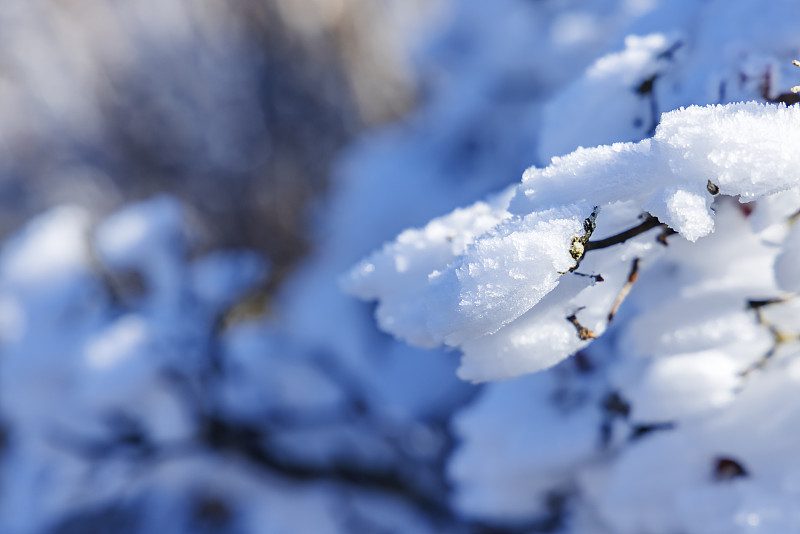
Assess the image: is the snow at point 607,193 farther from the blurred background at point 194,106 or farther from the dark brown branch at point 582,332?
the blurred background at point 194,106

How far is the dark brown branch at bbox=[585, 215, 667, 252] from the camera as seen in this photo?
12.4 inches

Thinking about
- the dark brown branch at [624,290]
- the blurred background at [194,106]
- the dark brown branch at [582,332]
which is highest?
the blurred background at [194,106]

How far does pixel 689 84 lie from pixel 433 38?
2.76 feet

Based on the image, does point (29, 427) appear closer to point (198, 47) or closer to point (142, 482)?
point (142, 482)

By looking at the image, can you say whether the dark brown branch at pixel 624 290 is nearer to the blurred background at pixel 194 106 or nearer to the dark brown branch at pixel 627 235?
the dark brown branch at pixel 627 235

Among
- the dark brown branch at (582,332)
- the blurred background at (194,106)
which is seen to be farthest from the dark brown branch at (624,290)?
the blurred background at (194,106)

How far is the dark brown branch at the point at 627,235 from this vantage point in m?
0.31

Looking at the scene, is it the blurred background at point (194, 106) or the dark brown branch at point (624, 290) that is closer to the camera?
the dark brown branch at point (624, 290)

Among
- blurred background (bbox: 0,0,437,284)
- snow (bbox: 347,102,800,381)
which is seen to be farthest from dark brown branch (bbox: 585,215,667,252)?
blurred background (bbox: 0,0,437,284)

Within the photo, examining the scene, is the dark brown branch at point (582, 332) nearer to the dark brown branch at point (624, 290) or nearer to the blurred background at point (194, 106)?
the dark brown branch at point (624, 290)

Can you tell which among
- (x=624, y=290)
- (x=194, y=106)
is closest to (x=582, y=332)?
(x=624, y=290)

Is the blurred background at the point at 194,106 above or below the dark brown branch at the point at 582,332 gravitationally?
above

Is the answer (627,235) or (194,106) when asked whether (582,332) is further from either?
(194,106)

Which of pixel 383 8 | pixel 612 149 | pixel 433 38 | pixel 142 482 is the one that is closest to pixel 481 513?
pixel 612 149
